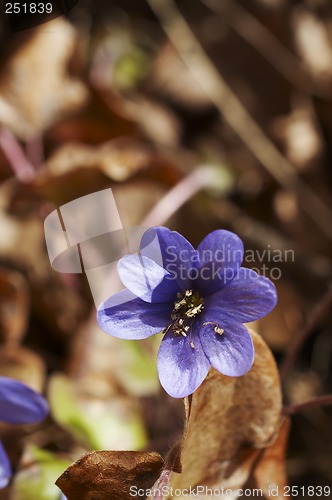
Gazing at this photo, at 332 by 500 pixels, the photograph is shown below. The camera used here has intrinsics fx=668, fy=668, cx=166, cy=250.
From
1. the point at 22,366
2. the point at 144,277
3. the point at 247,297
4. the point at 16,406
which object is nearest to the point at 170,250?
the point at 144,277

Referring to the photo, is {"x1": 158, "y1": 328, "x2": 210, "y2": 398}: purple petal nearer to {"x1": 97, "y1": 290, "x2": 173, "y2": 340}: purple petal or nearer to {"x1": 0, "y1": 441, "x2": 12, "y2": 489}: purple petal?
{"x1": 97, "y1": 290, "x2": 173, "y2": 340}: purple petal

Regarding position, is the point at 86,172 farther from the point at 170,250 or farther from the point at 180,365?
the point at 180,365

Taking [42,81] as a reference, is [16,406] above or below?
below

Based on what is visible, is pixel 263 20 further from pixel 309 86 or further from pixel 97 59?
pixel 97 59

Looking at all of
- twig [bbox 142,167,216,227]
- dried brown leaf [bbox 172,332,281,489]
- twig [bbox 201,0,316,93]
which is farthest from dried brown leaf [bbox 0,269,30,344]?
twig [bbox 201,0,316,93]

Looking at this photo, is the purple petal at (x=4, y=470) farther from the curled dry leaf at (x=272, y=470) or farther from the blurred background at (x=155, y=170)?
the curled dry leaf at (x=272, y=470)

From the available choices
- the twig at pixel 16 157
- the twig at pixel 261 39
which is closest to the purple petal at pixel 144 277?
the twig at pixel 16 157
